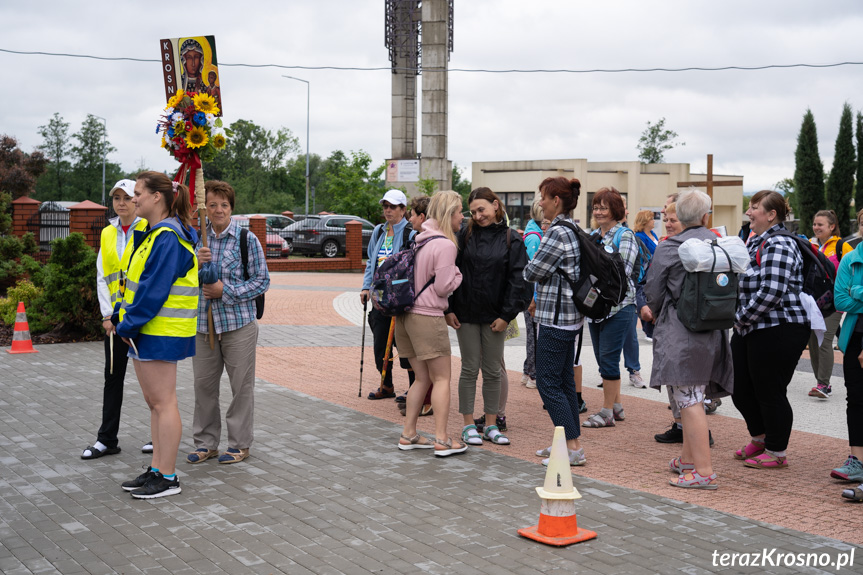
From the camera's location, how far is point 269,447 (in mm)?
6832

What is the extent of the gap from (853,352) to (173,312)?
182 inches

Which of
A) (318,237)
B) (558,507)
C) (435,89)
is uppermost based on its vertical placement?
(435,89)

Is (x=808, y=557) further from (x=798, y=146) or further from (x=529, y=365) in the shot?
(x=798, y=146)

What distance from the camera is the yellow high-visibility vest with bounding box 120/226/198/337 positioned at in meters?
5.35

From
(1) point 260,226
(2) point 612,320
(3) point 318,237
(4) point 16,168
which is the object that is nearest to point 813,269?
(2) point 612,320

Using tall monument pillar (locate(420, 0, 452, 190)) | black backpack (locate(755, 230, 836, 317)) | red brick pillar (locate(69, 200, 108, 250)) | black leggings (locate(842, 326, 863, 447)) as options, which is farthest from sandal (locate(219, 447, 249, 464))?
tall monument pillar (locate(420, 0, 452, 190))

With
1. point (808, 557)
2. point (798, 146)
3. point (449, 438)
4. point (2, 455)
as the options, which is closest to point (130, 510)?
point (2, 455)

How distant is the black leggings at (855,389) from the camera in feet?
19.2

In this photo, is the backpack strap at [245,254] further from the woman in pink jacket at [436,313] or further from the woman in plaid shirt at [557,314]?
the woman in plaid shirt at [557,314]

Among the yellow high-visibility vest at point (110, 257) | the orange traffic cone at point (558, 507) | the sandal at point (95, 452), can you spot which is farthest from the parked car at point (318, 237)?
the orange traffic cone at point (558, 507)

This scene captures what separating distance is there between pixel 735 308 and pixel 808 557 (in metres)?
1.80

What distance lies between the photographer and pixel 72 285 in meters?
12.4

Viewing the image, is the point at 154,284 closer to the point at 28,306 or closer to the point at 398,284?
the point at 398,284

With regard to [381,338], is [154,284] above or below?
above
